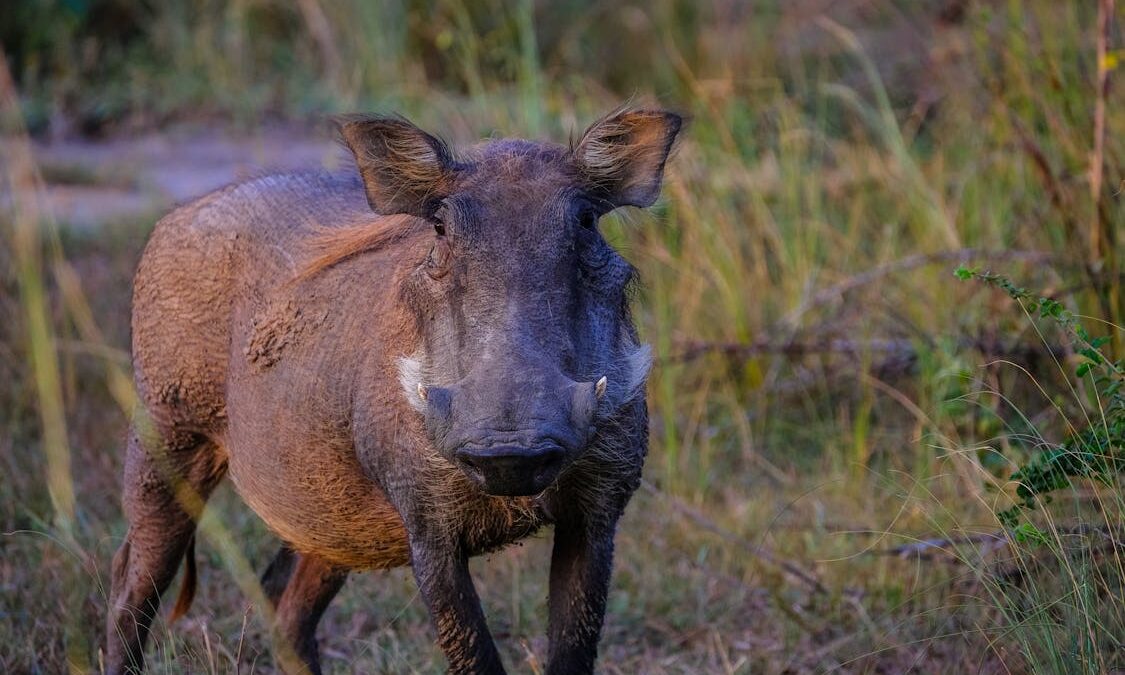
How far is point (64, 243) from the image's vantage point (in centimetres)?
787

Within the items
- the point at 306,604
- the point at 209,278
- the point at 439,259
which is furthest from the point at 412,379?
the point at 306,604

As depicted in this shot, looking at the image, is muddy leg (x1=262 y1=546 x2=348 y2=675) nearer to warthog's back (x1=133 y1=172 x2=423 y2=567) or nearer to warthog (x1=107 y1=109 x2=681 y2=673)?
warthog (x1=107 y1=109 x2=681 y2=673)

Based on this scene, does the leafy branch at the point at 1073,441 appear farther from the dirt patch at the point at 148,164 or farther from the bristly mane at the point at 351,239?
the dirt patch at the point at 148,164

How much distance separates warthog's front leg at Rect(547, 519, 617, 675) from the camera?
3105 millimetres

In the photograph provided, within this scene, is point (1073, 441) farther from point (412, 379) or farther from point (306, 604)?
point (306, 604)

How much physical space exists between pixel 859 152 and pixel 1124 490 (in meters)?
3.86

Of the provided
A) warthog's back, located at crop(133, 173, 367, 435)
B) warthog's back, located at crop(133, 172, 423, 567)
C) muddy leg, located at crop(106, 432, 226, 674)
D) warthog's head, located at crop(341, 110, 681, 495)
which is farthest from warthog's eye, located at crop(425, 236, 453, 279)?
muddy leg, located at crop(106, 432, 226, 674)

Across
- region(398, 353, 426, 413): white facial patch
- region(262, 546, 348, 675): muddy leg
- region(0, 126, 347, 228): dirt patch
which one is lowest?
region(0, 126, 347, 228): dirt patch

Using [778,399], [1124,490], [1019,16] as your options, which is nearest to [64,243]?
[778,399]

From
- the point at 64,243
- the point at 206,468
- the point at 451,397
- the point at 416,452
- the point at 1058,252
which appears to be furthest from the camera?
the point at 64,243

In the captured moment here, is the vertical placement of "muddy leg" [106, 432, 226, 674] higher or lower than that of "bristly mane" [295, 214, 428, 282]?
lower

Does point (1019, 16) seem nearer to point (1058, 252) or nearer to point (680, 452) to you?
point (1058, 252)

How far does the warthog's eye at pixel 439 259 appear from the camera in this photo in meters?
2.97

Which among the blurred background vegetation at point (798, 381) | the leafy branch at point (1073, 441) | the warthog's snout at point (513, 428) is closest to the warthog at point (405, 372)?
the warthog's snout at point (513, 428)
